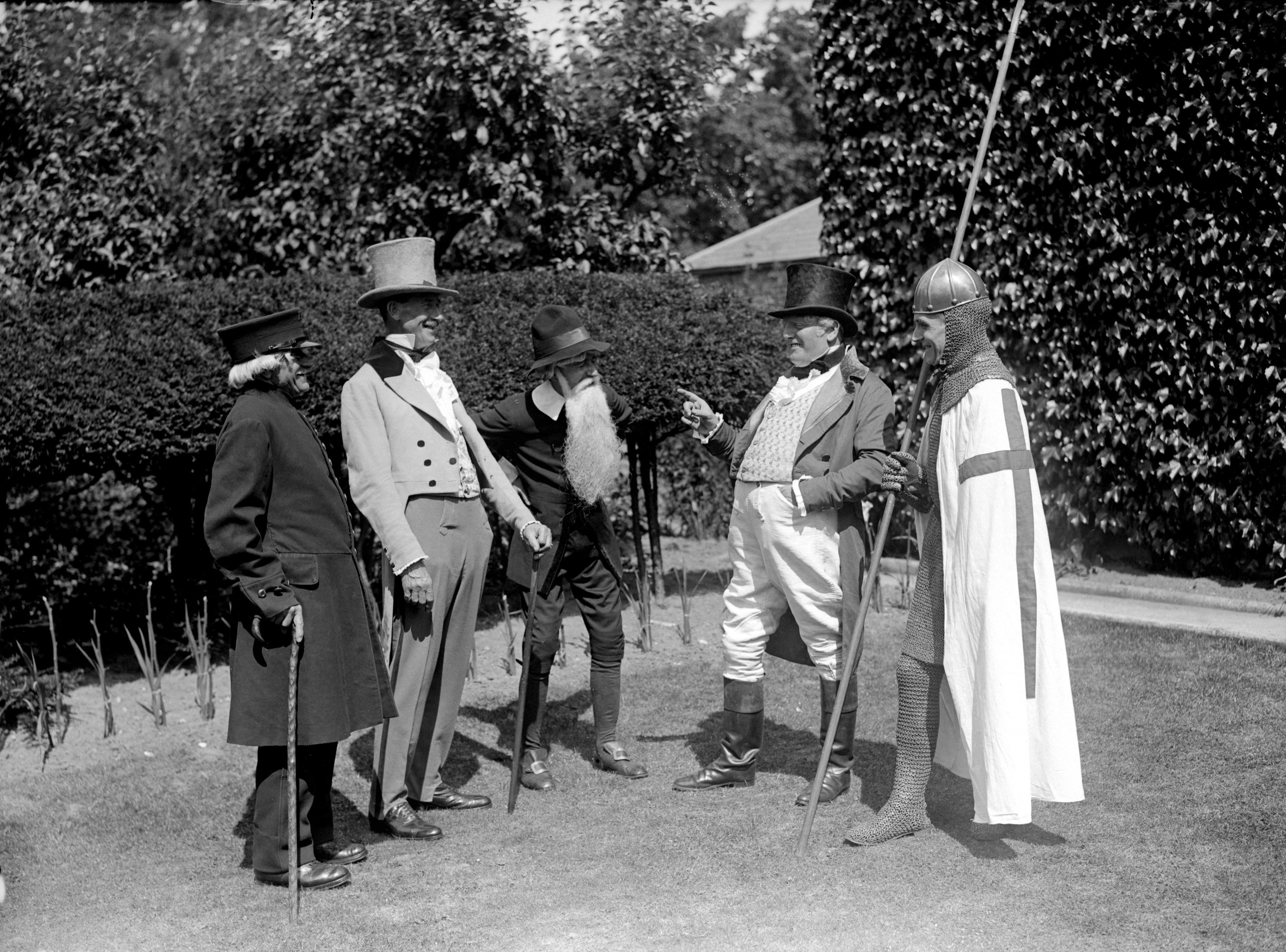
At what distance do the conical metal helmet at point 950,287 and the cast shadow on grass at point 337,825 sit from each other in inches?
117

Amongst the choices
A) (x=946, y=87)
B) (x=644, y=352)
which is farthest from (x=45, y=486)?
(x=946, y=87)

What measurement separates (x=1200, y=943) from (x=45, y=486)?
7.66 metres

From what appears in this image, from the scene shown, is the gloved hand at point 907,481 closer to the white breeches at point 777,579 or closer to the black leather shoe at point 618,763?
the white breeches at point 777,579

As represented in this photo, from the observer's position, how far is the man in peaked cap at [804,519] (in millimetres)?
5500

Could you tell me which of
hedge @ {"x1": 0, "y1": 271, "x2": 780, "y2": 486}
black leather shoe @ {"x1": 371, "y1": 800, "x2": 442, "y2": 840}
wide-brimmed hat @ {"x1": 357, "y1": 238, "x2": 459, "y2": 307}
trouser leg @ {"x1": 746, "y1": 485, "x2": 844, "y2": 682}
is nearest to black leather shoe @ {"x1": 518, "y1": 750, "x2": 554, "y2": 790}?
black leather shoe @ {"x1": 371, "y1": 800, "x2": 442, "y2": 840}

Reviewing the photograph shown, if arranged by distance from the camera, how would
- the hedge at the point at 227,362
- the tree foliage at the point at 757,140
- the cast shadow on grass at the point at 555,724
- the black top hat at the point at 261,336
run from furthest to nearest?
the tree foliage at the point at 757,140 < the hedge at the point at 227,362 < the cast shadow on grass at the point at 555,724 < the black top hat at the point at 261,336

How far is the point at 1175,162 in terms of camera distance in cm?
820

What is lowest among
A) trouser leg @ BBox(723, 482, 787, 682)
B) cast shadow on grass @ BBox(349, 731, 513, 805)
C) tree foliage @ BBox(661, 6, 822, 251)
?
cast shadow on grass @ BBox(349, 731, 513, 805)

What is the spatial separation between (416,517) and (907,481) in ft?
6.43

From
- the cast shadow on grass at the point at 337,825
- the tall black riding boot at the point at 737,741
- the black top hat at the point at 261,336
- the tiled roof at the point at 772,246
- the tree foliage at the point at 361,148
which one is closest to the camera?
the black top hat at the point at 261,336

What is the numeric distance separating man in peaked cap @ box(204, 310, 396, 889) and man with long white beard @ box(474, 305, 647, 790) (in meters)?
1.18

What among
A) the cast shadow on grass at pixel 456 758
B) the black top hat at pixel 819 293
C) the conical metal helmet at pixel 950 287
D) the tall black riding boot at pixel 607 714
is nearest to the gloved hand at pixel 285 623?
the cast shadow on grass at pixel 456 758

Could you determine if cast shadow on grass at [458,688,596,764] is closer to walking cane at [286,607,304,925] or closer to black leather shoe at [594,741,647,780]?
black leather shoe at [594,741,647,780]

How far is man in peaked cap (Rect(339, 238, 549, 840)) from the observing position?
5.26 meters
